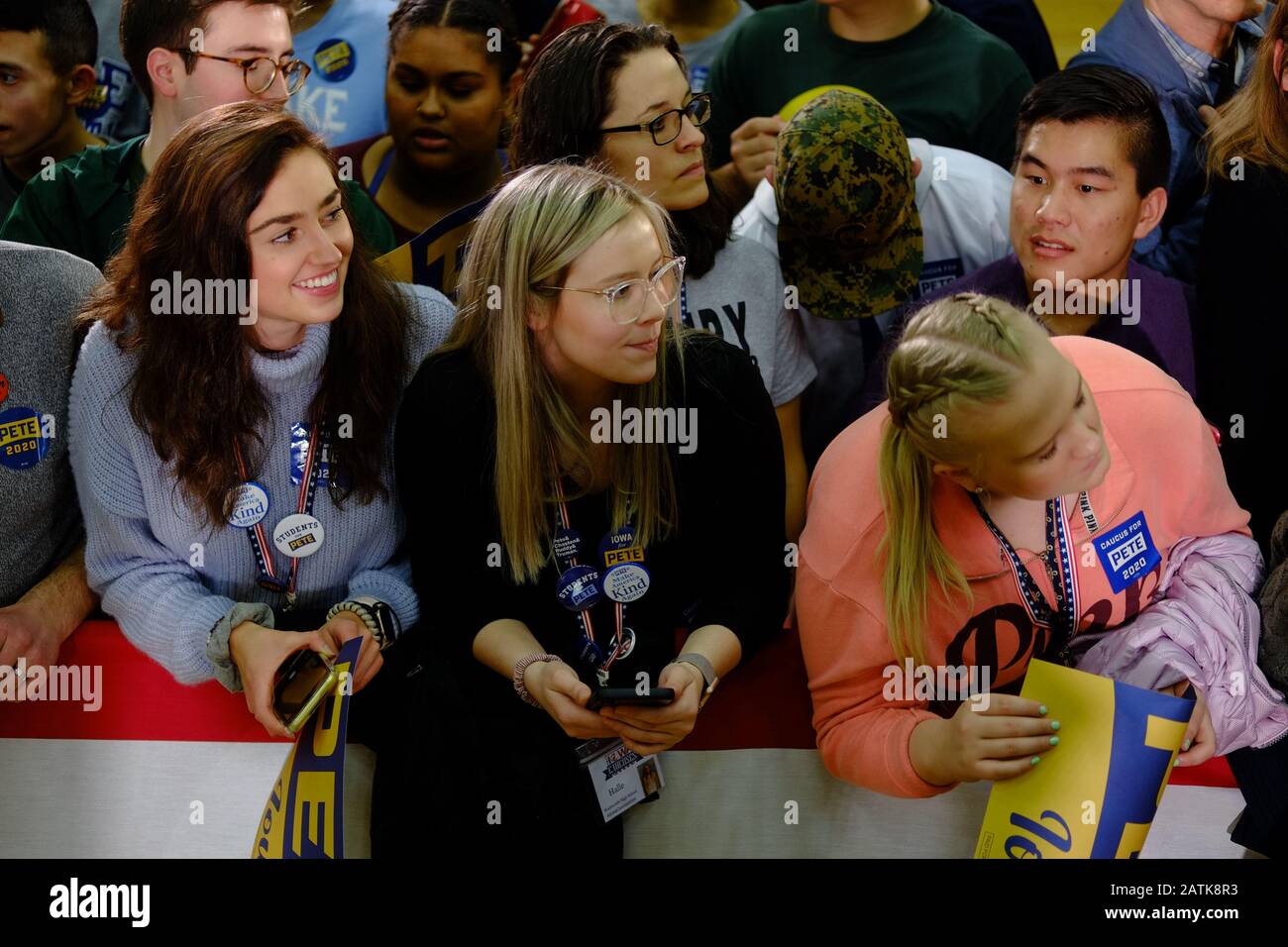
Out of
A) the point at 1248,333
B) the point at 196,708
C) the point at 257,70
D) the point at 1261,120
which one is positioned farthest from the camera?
the point at 257,70

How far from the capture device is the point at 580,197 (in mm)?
2316

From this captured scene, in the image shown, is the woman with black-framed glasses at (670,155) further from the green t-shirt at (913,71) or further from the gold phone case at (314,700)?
the gold phone case at (314,700)

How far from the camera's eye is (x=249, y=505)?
242 cm

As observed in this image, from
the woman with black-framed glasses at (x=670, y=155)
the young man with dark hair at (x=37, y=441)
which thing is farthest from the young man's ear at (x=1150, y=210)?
the young man with dark hair at (x=37, y=441)

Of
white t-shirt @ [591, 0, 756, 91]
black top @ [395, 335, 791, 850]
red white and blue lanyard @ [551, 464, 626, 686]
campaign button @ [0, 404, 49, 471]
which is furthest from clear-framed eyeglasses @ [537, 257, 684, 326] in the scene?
white t-shirt @ [591, 0, 756, 91]

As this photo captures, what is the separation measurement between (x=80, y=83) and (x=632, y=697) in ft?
7.80

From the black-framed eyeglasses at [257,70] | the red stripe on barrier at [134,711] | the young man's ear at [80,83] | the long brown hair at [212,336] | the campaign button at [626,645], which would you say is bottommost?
the red stripe on barrier at [134,711]

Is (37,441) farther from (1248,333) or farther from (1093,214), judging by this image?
(1248,333)

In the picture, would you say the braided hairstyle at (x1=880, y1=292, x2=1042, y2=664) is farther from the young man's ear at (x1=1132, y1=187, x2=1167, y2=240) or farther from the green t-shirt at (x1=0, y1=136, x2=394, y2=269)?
the green t-shirt at (x1=0, y1=136, x2=394, y2=269)

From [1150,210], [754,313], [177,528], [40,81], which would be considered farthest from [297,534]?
[1150,210]

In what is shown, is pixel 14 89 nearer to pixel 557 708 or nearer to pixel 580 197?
pixel 580 197

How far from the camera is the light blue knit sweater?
2.39 meters

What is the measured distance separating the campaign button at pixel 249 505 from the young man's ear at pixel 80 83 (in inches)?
63.1

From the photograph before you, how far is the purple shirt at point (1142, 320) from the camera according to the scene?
277 cm
